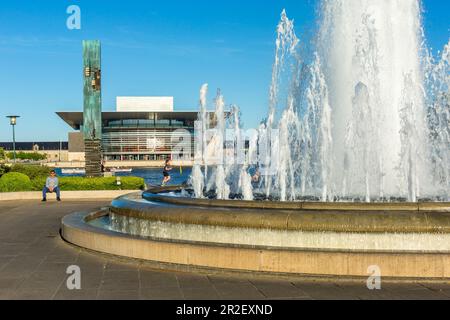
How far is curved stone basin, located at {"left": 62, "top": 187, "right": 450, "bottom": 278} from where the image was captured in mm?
Result: 7406

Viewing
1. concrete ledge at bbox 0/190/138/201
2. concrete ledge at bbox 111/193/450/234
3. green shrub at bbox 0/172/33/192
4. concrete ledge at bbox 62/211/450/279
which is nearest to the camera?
concrete ledge at bbox 62/211/450/279

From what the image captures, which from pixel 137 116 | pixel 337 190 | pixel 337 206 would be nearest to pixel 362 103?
pixel 337 190

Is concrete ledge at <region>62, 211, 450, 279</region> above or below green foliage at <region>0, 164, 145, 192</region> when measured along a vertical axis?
below

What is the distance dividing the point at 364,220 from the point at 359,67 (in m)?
10.8

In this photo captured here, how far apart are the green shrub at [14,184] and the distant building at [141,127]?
332ft

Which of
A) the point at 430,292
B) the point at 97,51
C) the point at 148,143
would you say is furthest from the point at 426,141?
the point at 148,143

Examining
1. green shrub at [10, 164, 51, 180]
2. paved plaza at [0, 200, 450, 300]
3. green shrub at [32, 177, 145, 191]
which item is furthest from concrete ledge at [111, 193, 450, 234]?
green shrub at [10, 164, 51, 180]

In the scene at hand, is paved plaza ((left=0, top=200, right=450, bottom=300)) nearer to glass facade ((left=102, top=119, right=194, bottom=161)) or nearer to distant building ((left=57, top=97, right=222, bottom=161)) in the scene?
distant building ((left=57, top=97, right=222, bottom=161))

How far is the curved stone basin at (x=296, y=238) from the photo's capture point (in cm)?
741

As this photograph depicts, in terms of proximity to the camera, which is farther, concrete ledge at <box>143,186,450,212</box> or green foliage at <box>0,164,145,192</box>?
green foliage at <box>0,164,145,192</box>

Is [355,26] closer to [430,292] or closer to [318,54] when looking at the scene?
[318,54]

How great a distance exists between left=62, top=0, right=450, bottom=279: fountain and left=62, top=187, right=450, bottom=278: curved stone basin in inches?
0.7

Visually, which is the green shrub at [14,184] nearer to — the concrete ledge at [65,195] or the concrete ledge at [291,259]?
the concrete ledge at [65,195]

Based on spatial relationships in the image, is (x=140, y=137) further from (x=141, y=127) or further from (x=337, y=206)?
(x=337, y=206)
